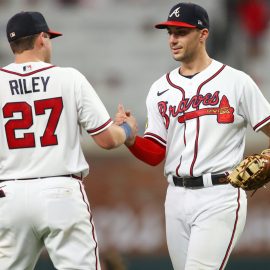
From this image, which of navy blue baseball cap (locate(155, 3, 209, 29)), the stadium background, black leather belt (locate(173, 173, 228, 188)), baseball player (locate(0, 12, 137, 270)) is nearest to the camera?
baseball player (locate(0, 12, 137, 270))

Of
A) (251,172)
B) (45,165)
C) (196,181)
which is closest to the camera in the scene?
(45,165)

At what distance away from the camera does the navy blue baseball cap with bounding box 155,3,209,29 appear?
5.56m

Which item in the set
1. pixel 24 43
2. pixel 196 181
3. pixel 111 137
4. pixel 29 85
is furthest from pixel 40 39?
pixel 196 181

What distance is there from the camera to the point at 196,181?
17.7 ft

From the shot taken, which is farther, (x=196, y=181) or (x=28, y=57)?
(x=196, y=181)

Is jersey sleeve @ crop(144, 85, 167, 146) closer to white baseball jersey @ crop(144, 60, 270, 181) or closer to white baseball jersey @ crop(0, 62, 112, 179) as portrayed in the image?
white baseball jersey @ crop(144, 60, 270, 181)

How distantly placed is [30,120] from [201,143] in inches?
41.2

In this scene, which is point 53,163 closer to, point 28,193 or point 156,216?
point 28,193

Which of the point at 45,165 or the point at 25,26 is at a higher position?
the point at 25,26

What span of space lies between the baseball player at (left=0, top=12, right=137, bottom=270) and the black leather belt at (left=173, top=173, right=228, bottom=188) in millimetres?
645

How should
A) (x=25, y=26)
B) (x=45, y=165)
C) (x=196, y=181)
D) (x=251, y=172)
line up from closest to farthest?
(x=45, y=165)
(x=25, y=26)
(x=251, y=172)
(x=196, y=181)

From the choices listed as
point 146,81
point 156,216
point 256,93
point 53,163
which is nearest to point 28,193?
point 53,163

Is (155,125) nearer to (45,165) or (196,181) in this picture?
(196,181)

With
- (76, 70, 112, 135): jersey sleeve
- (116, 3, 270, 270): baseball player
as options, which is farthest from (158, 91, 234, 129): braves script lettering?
(76, 70, 112, 135): jersey sleeve
